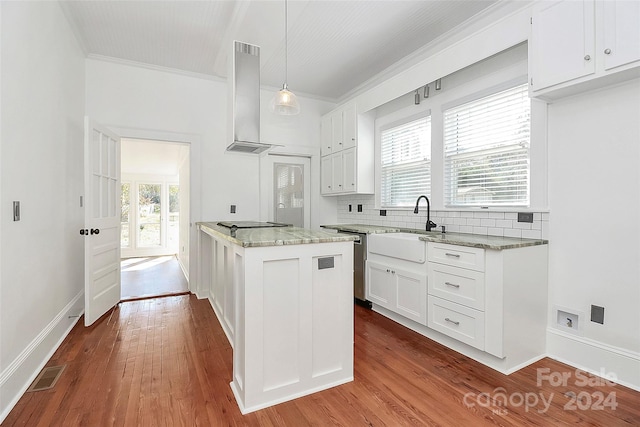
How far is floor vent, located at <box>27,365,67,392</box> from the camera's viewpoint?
1.95 meters

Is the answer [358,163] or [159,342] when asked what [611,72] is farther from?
[159,342]

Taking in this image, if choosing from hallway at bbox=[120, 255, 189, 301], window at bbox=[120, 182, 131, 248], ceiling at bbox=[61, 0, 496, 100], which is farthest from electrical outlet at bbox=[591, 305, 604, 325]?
window at bbox=[120, 182, 131, 248]

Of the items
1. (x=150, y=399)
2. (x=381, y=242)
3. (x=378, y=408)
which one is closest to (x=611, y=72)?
(x=381, y=242)

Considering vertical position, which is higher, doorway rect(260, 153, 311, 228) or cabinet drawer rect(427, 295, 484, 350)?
doorway rect(260, 153, 311, 228)

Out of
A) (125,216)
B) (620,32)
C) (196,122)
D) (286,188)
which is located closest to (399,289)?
(620,32)

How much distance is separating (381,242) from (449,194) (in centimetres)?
88

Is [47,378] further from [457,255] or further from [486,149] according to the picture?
[486,149]

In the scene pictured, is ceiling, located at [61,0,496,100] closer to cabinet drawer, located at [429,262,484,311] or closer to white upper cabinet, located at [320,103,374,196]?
white upper cabinet, located at [320,103,374,196]

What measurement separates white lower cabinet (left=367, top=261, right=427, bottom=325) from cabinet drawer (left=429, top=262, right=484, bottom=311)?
0.37 ft

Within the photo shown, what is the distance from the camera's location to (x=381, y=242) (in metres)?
3.18

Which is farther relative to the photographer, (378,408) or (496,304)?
(496,304)

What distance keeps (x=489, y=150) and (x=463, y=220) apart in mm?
693

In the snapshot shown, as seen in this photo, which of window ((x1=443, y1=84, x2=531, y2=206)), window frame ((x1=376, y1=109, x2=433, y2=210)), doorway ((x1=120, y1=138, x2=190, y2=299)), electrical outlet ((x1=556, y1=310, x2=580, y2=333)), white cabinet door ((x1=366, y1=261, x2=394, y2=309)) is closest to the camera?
electrical outlet ((x1=556, y1=310, x2=580, y2=333))

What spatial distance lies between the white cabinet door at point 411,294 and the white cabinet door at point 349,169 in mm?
1507
